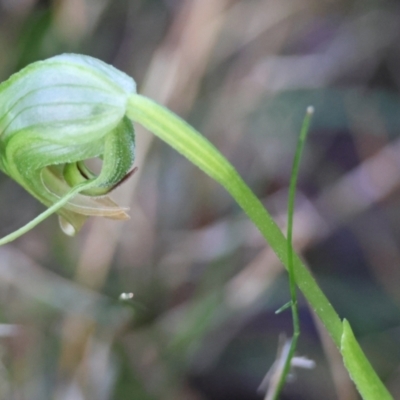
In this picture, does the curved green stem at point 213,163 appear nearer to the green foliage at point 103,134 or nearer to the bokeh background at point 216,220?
the green foliage at point 103,134

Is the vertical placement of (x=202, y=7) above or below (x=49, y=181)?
above

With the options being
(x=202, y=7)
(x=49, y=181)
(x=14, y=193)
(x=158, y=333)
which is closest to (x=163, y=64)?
(x=202, y=7)

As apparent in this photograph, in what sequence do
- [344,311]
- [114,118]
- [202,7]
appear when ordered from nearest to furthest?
[114,118] < [344,311] < [202,7]

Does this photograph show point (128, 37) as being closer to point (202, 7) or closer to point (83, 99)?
point (202, 7)

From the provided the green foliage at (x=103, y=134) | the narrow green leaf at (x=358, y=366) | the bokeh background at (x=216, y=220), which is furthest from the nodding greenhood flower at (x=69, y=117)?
the bokeh background at (x=216, y=220)

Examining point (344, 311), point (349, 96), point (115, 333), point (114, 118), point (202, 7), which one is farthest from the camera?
point (349, 96)


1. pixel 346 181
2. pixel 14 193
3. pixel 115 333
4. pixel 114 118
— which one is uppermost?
pixel 14 193

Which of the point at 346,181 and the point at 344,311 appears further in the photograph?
the point at 346,181

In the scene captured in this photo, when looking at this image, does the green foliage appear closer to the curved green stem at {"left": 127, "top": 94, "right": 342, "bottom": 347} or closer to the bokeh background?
the curved green stem at {"left": 127, "top": 94, "right": 342, "bottom": 347}

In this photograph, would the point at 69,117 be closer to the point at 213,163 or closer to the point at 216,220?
the point at 213,163
